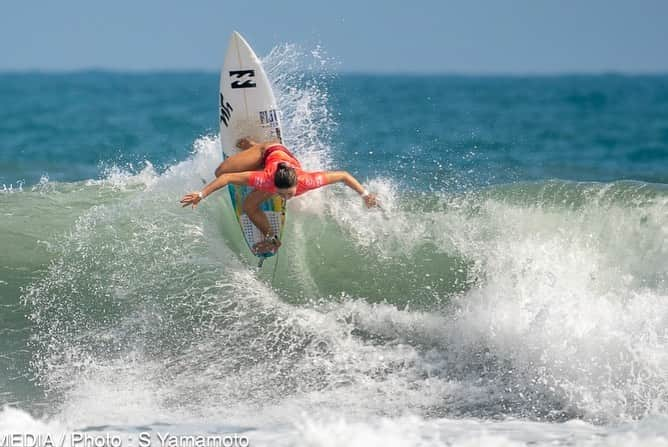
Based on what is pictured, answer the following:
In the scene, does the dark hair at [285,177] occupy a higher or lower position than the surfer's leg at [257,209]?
higher

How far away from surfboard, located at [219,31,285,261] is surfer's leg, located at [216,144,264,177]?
701mm

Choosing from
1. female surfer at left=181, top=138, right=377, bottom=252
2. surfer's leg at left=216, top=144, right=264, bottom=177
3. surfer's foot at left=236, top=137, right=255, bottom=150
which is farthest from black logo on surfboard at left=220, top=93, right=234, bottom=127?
surfer's leg at left=216, top=144, right=264, bottom=177

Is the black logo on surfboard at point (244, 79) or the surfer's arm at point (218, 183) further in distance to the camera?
the black logo on surfboard at point (244, 79)

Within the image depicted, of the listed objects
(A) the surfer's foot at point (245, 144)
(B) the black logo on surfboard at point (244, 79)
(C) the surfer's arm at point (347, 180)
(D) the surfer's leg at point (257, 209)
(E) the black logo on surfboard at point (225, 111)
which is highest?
(B) the black logo on surfboard at point (244, 79)

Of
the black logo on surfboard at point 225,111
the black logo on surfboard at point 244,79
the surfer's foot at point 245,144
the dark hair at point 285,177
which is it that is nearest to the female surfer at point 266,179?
the dark hair at point 285,177

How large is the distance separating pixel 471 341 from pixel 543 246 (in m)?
1.34

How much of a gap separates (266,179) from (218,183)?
40 centimetres

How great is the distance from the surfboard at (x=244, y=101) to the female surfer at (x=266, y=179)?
0.34m

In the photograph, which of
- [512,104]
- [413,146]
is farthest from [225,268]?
[512,104]

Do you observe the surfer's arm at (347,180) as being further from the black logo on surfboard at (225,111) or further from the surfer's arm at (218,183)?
the black logo on surfboard at (225,111)

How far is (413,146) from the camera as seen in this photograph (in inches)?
705

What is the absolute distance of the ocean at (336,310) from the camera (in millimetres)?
5863

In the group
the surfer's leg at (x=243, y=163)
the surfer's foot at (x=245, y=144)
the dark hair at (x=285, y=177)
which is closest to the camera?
the dark hair at (x=285, y=177)

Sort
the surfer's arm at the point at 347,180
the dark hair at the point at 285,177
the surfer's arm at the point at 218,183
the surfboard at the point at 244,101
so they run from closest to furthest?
the surfer's arm at the point at 218,183 < the dark hair at the point at 285,177 < the surfer's arm at the point at 347,180 < the surfboard at the point at 244,101
